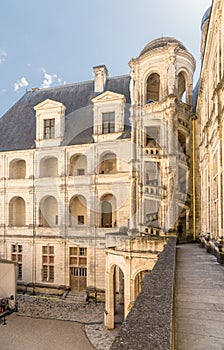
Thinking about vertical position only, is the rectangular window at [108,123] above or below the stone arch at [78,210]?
above

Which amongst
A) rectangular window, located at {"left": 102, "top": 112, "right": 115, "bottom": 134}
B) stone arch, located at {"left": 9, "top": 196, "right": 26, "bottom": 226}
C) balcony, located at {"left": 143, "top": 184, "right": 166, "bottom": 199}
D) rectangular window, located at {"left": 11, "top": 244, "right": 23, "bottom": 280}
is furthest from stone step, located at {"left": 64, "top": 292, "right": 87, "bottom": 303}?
rectangular window, located at {"left": 102, "top": 112, "right": 115, "bottom": 134}

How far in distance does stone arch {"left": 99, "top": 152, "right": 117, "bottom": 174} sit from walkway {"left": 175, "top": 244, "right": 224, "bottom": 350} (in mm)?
13661

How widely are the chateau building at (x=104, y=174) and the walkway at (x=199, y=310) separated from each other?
6352 millimetres

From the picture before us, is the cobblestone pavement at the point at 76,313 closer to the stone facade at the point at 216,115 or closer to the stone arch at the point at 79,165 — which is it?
the stone facade at the point at 216,115

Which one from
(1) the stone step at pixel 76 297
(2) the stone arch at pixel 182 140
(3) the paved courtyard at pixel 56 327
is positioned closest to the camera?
(3) the paved courtyard at pixel 56 327

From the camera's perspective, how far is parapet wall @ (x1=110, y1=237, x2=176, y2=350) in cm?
168

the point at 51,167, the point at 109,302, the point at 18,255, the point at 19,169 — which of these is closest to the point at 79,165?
the point at 51,167

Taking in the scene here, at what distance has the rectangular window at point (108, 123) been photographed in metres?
19.0

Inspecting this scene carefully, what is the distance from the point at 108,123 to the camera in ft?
62.7

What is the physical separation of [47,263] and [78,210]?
4180 mm

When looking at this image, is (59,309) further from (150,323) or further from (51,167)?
(150,323)

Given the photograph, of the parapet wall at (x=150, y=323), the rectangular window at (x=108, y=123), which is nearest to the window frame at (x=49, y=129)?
the rectangular window at (x=108, y=123)

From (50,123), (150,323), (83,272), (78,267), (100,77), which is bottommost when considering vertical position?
(83,272)

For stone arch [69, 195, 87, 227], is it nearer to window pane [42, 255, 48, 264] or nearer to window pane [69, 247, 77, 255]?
window pane [69, 247, 77, 255]
